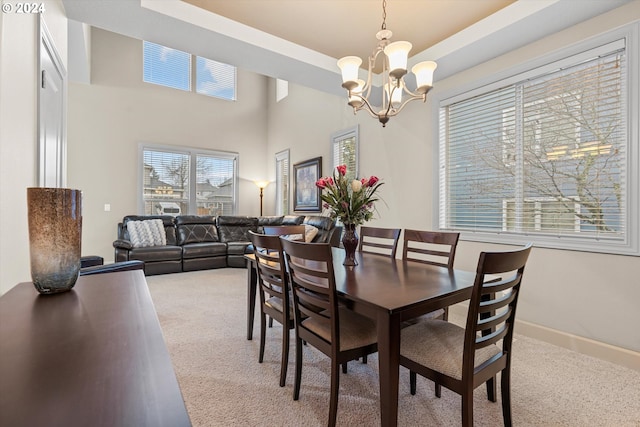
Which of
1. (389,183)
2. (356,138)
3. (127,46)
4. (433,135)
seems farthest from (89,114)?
(433,135)

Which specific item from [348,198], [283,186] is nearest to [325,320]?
[348,198]

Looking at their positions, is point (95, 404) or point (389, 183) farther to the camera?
point (389, 183)

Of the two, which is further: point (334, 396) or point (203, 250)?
point (203, 250)

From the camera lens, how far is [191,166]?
6.42 meters

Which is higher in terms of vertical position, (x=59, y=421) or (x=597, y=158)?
(x=597, y=158)

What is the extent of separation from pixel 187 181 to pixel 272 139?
84.9 inches

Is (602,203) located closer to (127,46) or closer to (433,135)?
(433,135)

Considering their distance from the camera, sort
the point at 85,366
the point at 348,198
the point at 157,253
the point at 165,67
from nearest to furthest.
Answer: the point at 85,366 → the point at 348,198 → the point at 157,253 → the point at 165,67

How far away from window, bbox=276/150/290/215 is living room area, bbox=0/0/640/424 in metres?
0.21

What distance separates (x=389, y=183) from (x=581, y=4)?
92.7 inches

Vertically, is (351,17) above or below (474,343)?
above

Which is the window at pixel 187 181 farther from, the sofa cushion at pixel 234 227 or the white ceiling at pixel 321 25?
the white ceiling at pixel 321 25

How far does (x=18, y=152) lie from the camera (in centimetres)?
137

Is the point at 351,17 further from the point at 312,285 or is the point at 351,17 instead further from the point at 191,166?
the point at 191,166
